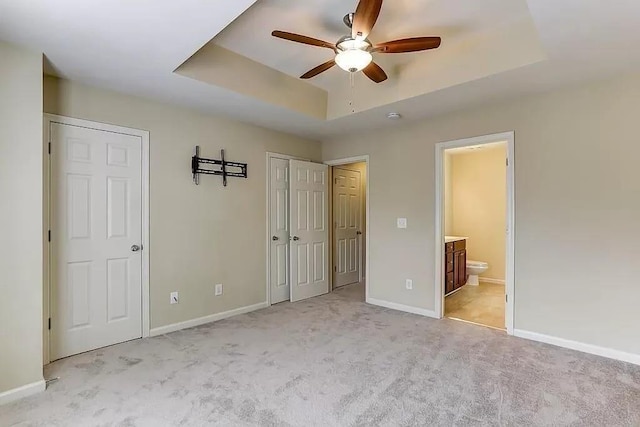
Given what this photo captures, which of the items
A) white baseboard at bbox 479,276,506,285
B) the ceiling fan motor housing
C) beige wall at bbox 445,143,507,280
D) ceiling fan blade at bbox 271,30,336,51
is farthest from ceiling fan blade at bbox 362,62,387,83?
white baseboard at bbox 479,276,506,285

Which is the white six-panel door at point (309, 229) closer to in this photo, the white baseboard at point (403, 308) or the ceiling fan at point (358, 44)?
the white baseboard at point (403, 308)

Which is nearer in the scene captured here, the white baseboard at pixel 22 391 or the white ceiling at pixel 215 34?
the white ceiling at pixel 215 34

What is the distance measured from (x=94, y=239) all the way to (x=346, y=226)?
3.65m

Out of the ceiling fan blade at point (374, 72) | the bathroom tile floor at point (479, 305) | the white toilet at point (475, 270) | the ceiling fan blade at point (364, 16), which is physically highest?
the ceiling fan blade at point (364, 16)

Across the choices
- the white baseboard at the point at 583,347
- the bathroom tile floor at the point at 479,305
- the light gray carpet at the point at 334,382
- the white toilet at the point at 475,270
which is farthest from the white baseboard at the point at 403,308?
the white toilet at the point at 475,270

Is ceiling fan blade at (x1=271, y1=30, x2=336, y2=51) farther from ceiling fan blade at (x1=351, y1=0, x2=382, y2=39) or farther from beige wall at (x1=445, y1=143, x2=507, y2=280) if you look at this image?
beige wall at (x1=445, y1=143, x2=507, y2=280)

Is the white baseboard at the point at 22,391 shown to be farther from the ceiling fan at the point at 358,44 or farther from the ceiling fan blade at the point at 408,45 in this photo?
the ceiling fan blade at the point at 408,45

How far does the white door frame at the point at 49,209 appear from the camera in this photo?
273 cm

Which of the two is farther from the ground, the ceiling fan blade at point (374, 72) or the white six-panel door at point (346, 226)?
the ceiling fan blade at point (374, 72)

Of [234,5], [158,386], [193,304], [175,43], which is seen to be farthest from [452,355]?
[175,43]

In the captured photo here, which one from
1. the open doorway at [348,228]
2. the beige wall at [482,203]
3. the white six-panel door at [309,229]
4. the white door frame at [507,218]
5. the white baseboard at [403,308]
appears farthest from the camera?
the beige wall at [482,203]

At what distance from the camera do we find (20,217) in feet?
7.41

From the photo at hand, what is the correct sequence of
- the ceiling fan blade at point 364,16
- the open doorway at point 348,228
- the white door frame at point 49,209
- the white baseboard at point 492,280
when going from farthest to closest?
the white baseboard at point 492,280 < the open doorway at point 348,228 < the white door frame at point 49,209 < the ceiling fan blade at point 364,16

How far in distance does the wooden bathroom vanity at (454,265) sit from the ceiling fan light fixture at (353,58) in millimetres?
3003
